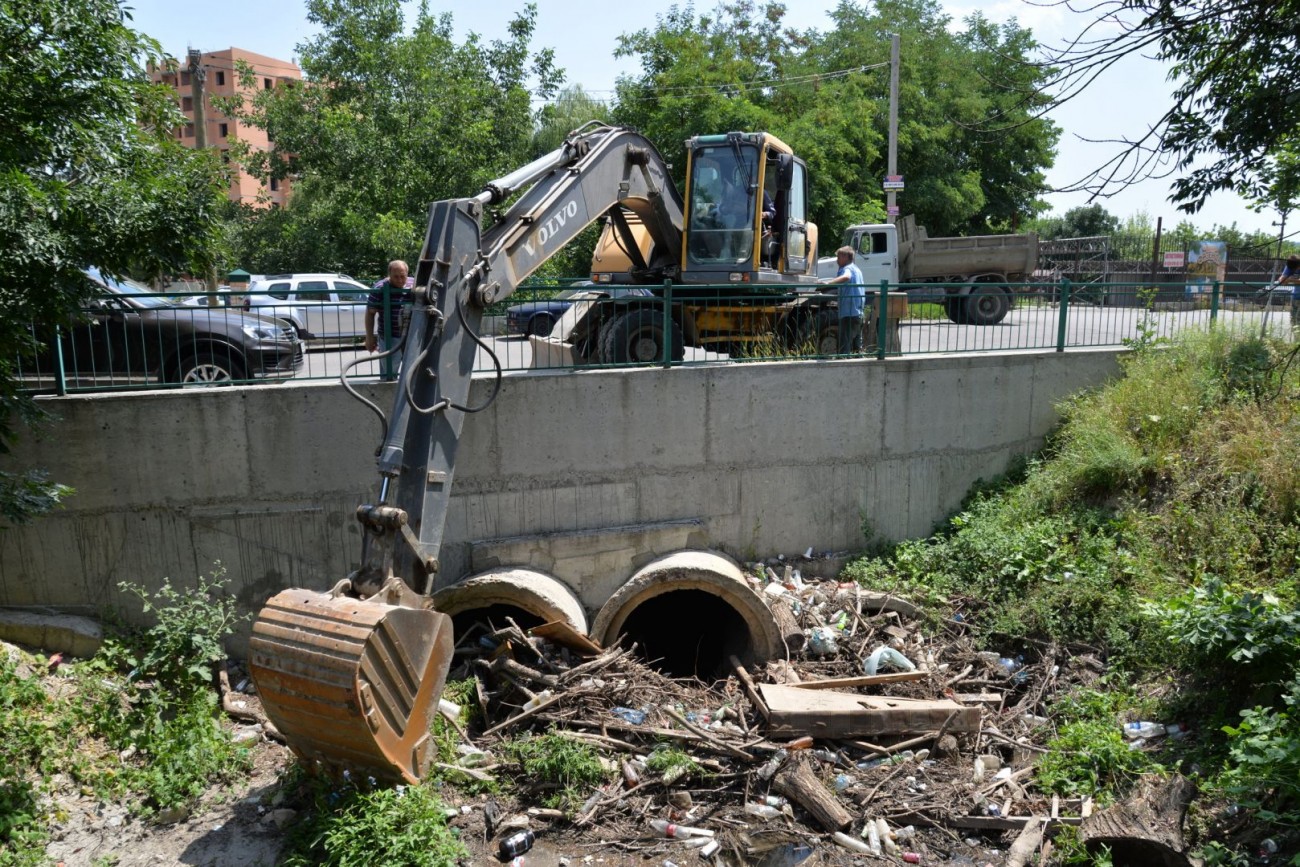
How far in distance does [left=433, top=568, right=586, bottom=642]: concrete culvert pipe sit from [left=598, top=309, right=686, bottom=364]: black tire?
254cm

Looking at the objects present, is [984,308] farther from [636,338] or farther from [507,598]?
[507,598]

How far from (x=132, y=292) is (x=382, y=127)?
43.4 feet

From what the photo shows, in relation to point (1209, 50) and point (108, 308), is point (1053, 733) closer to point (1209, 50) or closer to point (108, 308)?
point (1209, 50)

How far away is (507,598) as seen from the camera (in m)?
7.80

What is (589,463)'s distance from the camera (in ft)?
29.4

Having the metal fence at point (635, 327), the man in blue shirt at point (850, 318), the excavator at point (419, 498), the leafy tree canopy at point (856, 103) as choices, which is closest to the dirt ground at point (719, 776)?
the excavator at point (419, 498)

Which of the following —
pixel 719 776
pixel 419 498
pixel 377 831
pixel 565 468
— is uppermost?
pixel 419 498

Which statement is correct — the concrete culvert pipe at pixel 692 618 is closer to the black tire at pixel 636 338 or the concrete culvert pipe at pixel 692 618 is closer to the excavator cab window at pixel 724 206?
the black tire at pixel 636 338

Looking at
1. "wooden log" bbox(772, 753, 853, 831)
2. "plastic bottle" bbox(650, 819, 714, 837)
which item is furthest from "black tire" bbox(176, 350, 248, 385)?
"wooden log" bbox(772, 753, 853, 831)

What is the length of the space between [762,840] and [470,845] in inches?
76.4

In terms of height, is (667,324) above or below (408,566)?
above

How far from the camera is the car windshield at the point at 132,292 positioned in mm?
6622

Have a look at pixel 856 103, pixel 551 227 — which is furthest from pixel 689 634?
pixel 856 103

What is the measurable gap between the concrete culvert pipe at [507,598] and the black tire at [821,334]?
392 cm
